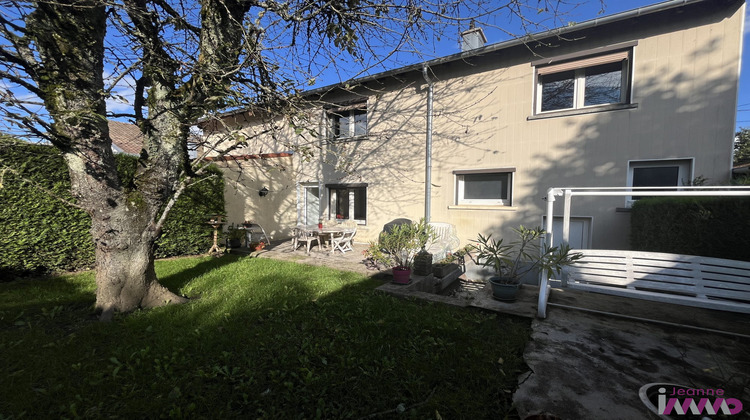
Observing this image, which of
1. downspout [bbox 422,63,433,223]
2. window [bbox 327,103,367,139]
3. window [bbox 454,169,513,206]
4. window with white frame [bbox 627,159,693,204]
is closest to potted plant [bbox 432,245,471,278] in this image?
downspout [bbox 422,63,433,223]

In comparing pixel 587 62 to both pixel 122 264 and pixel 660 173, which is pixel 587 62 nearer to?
pixel 660 173

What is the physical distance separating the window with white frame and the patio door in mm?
8348

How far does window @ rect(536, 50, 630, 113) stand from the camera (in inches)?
230

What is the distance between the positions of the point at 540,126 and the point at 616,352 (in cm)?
524

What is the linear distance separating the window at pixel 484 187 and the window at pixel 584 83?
1.72 meters

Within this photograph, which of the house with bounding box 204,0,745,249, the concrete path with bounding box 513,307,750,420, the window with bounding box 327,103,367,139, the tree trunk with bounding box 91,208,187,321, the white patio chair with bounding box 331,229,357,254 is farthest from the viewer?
the window with bounding box 327,103,367,139

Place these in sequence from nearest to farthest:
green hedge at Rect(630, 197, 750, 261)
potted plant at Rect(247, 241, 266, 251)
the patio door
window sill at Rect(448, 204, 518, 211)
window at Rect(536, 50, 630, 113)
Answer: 1. green hedge at Rect(630, 197, 750, 261)
2. window at Rect(536, 50, 630, 113)
3. window sill at Rect(448, 204, 518, 211)
4. potted plant at Rect(247, 241, 266, 251)
5. the patio door

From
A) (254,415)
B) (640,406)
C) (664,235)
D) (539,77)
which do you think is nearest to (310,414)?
(254,415)

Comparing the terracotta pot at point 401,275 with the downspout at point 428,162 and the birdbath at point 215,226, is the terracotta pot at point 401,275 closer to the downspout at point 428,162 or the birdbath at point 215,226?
the downspout at point 428,162

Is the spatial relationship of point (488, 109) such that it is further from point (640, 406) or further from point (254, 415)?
point (254, 415)

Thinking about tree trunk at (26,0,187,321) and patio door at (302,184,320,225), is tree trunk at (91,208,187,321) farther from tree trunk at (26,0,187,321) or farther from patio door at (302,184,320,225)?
patio door at (302,184,320,225)

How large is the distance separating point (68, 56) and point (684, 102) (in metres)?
9.08

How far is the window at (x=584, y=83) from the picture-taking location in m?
5.85

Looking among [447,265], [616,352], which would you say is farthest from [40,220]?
[616,352]
